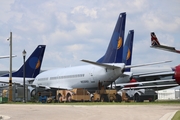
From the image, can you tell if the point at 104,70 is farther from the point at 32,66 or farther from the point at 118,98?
the point at 32,66

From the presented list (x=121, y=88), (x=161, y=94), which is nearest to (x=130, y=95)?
(x=121, y=88)


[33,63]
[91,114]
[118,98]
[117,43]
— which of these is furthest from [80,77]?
[91,114]

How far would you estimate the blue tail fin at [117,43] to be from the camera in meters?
44.4

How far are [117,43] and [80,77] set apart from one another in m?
5.57

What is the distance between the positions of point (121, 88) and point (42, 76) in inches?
391

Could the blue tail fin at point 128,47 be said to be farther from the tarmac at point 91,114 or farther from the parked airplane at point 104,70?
the tarmac at point 91,114

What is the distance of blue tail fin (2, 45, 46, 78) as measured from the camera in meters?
56.5

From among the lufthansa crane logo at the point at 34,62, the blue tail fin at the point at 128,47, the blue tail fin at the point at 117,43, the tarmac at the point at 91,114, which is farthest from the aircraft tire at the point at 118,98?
the tarmac at the point at 91,114

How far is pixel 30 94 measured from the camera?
4797 cm

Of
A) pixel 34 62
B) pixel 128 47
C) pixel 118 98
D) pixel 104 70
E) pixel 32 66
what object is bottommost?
pixel 118 98

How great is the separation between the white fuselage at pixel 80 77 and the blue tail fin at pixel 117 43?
3.82ft

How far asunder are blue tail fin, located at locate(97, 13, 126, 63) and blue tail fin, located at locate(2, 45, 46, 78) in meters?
14.3

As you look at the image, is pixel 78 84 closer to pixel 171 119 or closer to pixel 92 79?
pixel 92 79

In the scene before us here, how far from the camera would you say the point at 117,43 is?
4466 cm
